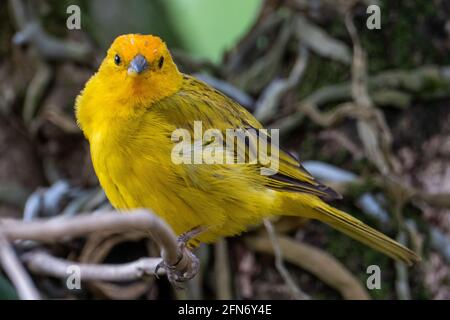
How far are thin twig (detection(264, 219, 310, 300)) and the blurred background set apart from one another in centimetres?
5

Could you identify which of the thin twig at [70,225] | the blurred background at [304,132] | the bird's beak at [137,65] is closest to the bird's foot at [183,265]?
the blurred background at [304,132]

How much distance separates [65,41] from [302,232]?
1769 millimetres

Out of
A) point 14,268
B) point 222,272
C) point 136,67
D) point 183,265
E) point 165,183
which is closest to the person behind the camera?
point 14,268

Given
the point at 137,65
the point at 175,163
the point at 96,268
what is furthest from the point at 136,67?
the point at 96,268

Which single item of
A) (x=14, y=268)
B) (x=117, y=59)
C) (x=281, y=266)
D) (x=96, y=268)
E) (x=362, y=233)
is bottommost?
(x=14, y=268)

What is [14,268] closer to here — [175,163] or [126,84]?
[175,163]

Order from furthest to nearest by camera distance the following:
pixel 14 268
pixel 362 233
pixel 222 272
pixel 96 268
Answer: pixel 222 272, pixel 362 233, pixel 96 268, pixel 14 268

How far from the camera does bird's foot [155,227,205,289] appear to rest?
6.84 ft

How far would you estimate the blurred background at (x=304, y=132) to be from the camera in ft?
9.33

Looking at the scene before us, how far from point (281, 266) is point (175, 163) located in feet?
2.23

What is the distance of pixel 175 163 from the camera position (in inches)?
92.5
